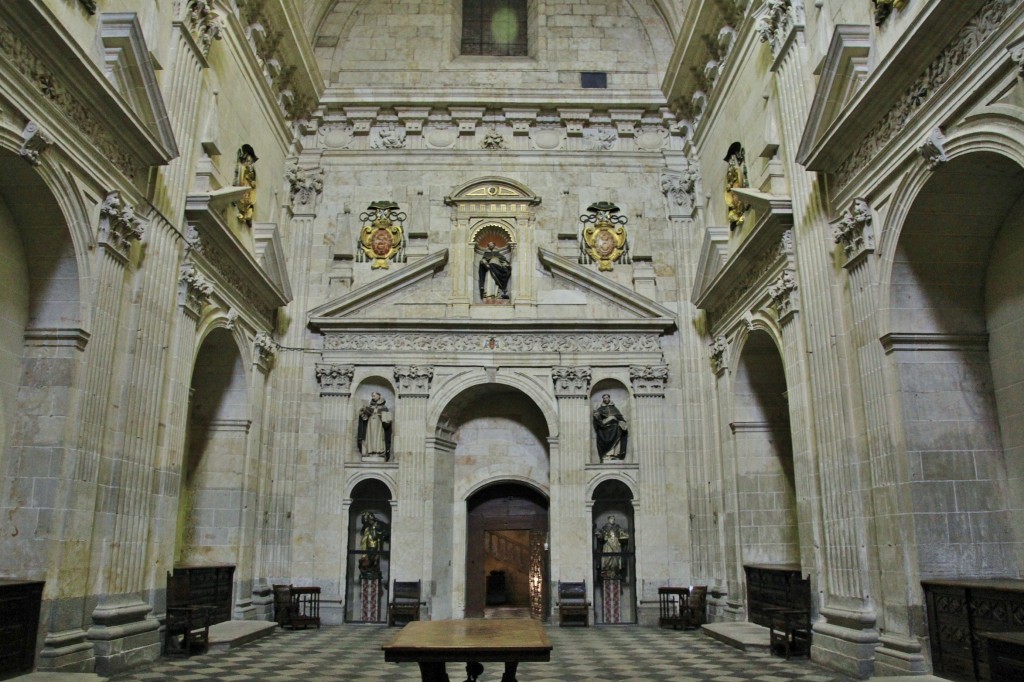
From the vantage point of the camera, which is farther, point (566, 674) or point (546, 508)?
point (546, 508)

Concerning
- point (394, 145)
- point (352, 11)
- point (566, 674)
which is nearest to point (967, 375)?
point (566, 674)

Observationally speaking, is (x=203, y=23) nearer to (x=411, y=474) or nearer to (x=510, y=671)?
(x=411, y=474)

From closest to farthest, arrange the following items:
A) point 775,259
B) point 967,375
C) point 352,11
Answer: point 967,375 → point 775,259 → point 352,11

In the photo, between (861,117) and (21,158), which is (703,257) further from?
(21,158)

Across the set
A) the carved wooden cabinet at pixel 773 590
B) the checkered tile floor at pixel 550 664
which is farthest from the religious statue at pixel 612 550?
the carved wooden cabinet at pixel 773 590

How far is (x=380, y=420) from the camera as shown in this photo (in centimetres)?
1488

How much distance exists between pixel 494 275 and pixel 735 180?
4.97 metres

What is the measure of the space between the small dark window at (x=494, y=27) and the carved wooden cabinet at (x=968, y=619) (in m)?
14.0

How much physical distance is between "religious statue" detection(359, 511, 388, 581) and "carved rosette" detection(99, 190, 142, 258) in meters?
7.13

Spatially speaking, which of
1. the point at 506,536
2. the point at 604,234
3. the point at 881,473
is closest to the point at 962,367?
the point at 881,473

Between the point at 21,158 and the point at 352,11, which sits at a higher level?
the point at 352,11

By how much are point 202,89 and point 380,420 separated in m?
6.44

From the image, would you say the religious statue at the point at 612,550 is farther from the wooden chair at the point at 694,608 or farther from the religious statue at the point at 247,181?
the religious statue at the point at 247,181

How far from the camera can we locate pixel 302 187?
1567 cm
